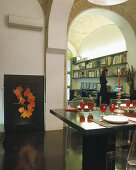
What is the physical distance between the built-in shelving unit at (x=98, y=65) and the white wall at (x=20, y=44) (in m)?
2.55

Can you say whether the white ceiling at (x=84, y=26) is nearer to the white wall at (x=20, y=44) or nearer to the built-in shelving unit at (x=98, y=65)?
the built-in shelving unit at (x=98, y=65)

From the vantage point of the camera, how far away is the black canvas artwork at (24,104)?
11.9 feet

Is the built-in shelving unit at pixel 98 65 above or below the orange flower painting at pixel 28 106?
above

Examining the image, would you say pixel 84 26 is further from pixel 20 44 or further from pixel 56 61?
pixel 20 44

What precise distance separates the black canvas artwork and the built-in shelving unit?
2.65 m

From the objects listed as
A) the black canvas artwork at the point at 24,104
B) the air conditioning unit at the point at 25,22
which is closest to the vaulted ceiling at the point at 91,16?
the air conditioning unit at the point at 25,22

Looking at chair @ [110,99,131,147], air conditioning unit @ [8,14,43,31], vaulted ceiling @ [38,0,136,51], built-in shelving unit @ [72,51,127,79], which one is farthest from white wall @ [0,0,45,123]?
built-in shelving unit @ [72,51,127,79]

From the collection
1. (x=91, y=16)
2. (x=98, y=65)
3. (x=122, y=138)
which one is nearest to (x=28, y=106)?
(x=122, y=138)

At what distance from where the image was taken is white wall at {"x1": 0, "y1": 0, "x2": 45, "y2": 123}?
141 inches

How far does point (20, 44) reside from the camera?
3713mm

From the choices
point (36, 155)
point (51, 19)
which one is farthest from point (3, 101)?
point (51, 19)

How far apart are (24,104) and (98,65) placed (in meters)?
3.63

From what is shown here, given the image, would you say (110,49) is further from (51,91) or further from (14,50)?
(14,50)

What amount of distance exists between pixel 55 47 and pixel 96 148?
2664mm
